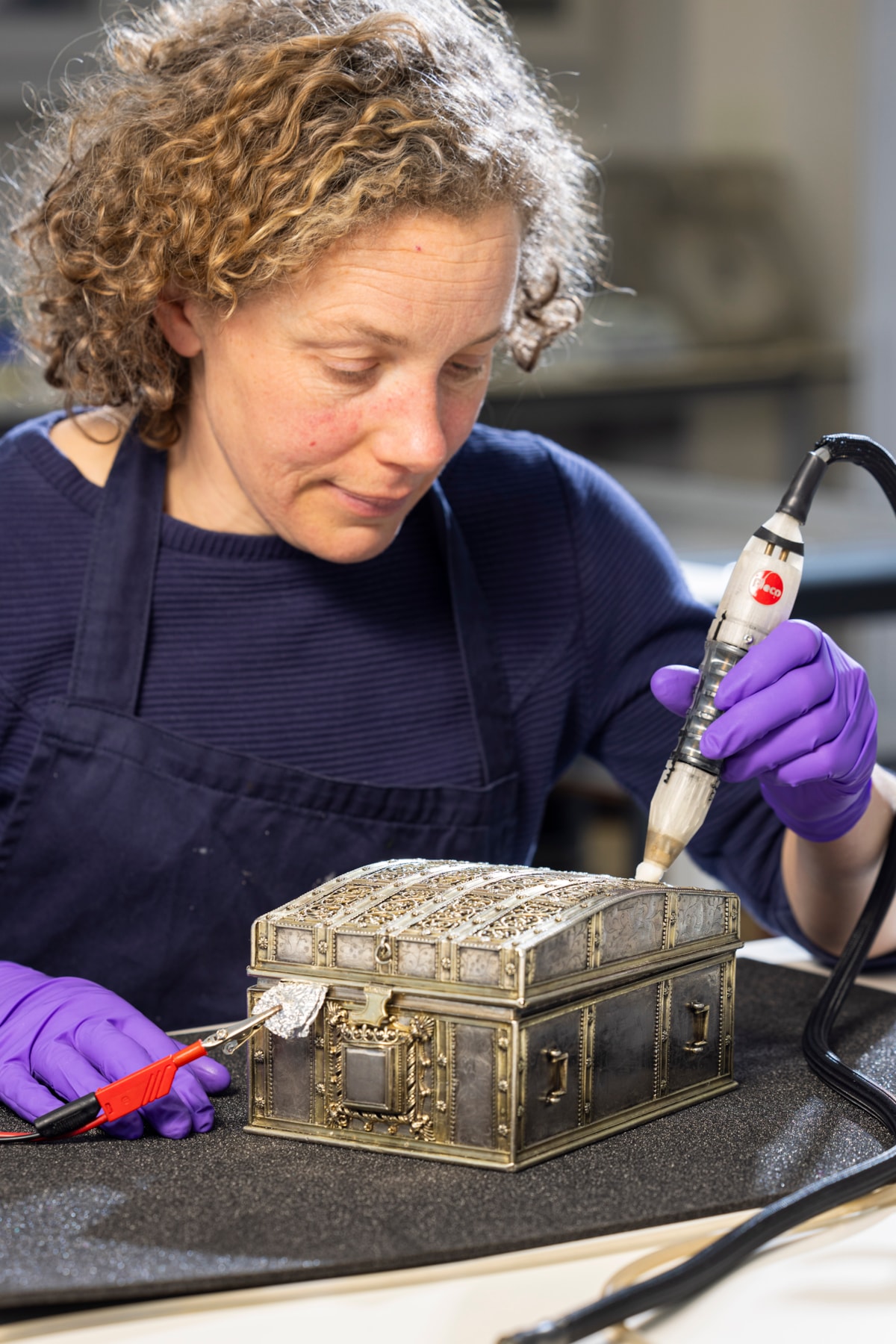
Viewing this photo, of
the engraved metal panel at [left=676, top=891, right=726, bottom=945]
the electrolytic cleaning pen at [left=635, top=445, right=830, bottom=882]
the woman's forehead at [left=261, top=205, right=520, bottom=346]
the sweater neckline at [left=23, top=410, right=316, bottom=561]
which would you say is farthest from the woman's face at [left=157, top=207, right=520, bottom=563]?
the engraved metal panel at [left=676, top=891, right=726, bottom=945]

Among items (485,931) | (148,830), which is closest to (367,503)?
(148,830)

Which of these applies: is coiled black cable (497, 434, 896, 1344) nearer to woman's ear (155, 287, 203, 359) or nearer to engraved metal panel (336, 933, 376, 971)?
engraved metal panel (336, 933, 376, 971)

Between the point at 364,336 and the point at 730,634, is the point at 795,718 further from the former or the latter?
the point at 364,336

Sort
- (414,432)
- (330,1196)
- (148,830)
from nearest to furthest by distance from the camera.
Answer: (330,1196)
(414,432)
(148,830)

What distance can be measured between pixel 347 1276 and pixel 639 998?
0.26 meters

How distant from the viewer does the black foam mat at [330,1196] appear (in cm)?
73

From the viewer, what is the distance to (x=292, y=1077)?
35.4 inches

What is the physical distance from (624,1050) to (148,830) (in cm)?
48

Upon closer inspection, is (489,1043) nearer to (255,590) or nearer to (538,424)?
(255,590)

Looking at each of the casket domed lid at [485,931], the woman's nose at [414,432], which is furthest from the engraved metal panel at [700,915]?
the woman's nose at [414,432]

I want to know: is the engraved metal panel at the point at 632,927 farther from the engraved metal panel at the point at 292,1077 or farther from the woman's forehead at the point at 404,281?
the woman's forehead at the point at 404,281

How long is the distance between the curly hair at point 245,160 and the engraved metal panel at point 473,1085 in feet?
1.79

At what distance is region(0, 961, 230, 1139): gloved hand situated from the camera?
0.91 metres

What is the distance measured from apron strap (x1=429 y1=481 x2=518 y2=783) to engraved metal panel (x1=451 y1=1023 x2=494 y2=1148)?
510mm
